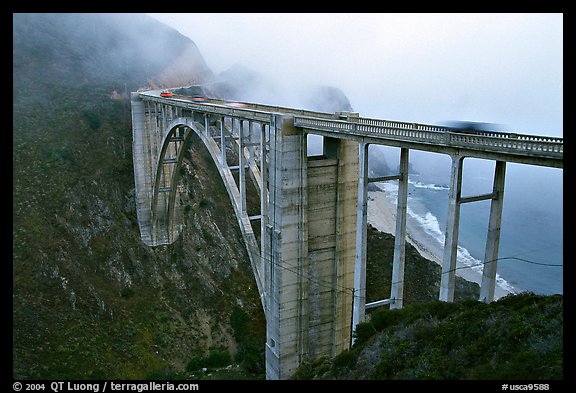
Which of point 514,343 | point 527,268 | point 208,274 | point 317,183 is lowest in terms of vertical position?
point 527,268

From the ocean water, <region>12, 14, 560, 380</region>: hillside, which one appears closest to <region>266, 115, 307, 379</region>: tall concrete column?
<region>12, 14, 560, 380</region>: hillside

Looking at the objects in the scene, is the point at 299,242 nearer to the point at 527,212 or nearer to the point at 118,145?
the point at 118,145

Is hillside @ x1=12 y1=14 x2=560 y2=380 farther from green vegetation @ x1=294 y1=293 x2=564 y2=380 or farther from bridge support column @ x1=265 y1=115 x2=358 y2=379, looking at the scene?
green vegetation @ x1=294 y1=293 x2=564 y2=380

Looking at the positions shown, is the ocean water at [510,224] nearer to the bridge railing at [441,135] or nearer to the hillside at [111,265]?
the hillside at [111,265]

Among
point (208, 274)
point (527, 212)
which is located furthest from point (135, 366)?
point (527, 212)

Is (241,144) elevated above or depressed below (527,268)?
above

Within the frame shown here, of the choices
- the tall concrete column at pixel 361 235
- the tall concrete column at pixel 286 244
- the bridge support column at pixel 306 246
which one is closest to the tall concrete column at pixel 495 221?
the tall concrete column at pixel 361 235

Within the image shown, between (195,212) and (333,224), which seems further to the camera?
(195,212)
